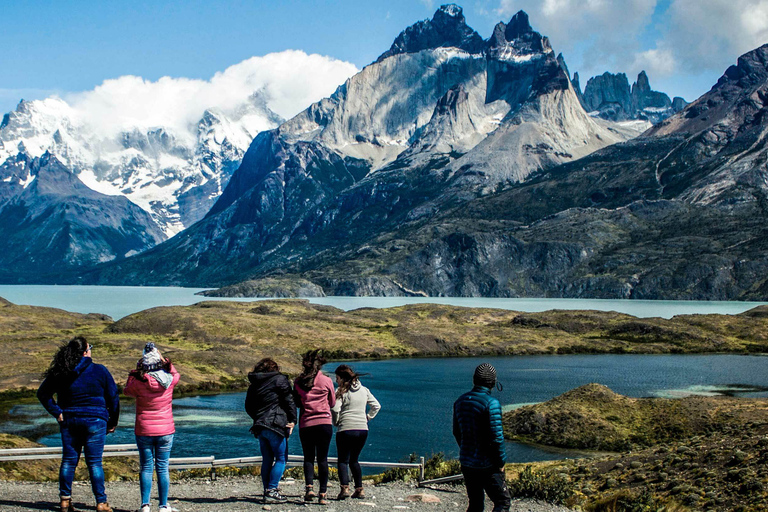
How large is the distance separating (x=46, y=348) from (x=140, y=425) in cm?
9173

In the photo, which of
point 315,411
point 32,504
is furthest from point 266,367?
point 32,504

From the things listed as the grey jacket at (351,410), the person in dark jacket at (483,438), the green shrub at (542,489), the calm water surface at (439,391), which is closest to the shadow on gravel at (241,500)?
the grey jacket at (351,410)

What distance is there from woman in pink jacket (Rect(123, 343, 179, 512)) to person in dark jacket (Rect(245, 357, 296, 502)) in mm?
2706

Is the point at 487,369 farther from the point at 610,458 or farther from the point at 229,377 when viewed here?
the point at 229,377

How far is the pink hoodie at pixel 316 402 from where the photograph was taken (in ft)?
73.0

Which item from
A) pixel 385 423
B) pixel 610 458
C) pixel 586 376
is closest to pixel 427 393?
pixel 385 423

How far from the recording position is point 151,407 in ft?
63.9

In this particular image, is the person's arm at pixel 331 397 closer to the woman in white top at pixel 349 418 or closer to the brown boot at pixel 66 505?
the woman in white top at pixel 349 418

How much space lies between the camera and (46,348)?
102 meters

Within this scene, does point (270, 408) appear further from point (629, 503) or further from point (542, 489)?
point (629, 503)

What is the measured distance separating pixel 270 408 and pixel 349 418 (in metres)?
2.51

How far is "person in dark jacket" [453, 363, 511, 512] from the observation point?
16.7m

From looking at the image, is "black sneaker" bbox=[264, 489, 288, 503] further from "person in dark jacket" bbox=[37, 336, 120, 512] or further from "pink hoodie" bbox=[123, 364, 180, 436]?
"person in dark jacket" bbox=[37, 336, 120, 512]

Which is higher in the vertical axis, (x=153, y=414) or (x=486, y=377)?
(x=486, y=377)
